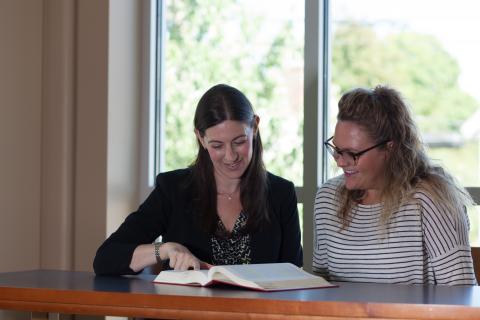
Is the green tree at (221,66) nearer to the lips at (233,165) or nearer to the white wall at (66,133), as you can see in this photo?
the white wall at (66,133)

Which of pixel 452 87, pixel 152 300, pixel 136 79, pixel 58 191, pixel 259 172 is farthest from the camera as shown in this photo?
A: pixel 136 79

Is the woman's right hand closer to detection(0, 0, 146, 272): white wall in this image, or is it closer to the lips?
the lips

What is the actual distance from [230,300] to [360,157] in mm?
797

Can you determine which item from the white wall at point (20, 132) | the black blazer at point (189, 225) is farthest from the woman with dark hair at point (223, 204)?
the white wall at point (20, 132)

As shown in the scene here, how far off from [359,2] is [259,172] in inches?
41.7

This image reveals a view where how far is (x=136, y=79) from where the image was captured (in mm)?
3805

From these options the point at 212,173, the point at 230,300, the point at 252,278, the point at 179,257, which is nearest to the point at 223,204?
the point at 212,173

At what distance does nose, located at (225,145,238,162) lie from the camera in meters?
2.65

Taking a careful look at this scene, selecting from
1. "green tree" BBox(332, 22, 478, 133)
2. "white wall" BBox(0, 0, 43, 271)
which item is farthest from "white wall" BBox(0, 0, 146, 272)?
"green tree" BBox(332, 22, 478, 133)

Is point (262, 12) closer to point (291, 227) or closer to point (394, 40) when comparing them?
point (394, 40)

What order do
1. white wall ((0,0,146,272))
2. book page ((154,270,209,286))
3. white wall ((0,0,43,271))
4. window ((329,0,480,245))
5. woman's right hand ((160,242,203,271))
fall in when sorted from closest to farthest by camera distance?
book page ((154,270,209,286)) → woman's right hand ((160,242,203,271)) → window ((329,0,480,245)) → white wall ((0,0,43,271)) → white wall ((0,0,146,272))

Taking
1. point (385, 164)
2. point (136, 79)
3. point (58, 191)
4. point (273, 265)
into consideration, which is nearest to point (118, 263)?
point (273, 265)

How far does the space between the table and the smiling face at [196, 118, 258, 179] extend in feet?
1.69

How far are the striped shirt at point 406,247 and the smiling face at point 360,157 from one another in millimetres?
107
